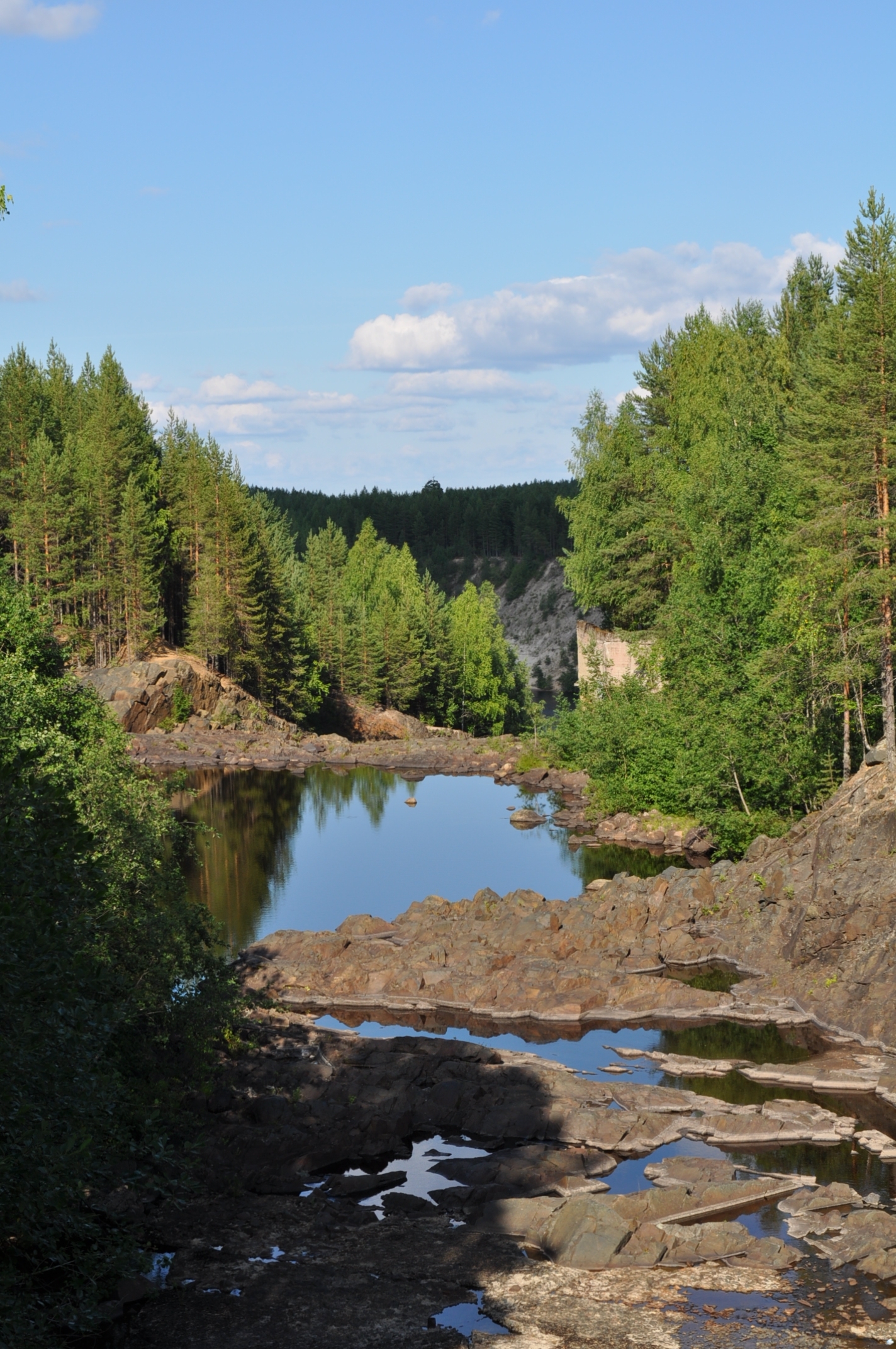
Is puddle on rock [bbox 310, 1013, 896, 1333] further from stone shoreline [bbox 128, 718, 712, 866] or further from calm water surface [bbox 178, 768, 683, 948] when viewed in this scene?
stone shoreline [bbox 128, 718, 712, 866]

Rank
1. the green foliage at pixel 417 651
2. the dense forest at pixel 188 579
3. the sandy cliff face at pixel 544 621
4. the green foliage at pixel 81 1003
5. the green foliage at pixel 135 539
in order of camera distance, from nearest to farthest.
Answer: the green foliage at pixel 81 1003, the green foliage at pixel 135 539, the dense forest at pixel 188 579, the green foliage at pixel 417 651, the sandy cliff face at pixel 544 621

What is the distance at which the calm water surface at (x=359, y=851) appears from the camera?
4788cm

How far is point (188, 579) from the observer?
96875 mm

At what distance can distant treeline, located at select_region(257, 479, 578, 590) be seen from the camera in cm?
17512

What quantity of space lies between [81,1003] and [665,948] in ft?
85.9

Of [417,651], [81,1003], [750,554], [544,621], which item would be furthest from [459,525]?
[81,1003]

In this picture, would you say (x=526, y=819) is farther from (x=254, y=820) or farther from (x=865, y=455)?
(x=865, y=455)

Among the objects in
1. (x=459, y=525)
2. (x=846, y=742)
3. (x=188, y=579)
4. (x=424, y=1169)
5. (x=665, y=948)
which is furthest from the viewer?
(x=459, y=525)

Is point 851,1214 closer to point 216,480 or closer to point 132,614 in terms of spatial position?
point 132,614

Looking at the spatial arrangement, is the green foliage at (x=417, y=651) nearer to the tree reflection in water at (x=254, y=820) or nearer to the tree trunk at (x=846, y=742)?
the tree reflection in water at (x=254, y=820)

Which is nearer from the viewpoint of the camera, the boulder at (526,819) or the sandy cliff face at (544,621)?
the boulder at (526,819)

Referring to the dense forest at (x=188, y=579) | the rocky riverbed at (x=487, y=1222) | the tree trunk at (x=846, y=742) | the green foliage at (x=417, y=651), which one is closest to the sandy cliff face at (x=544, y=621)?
the green foliage at (x=417, y=651)

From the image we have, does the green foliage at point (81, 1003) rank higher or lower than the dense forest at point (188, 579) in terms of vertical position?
lower

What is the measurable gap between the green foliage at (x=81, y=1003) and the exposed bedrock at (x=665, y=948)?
9876 millimetres
